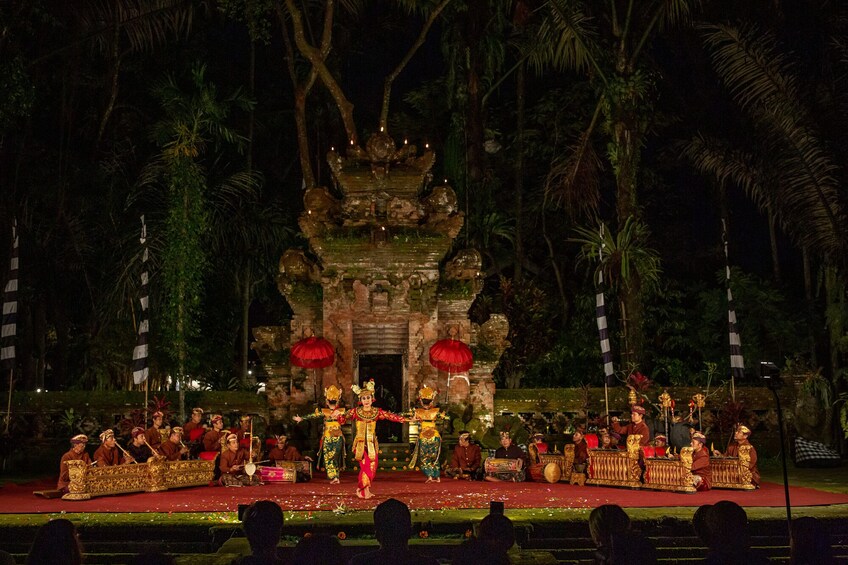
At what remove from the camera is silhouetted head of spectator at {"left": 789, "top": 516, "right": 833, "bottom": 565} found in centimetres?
448

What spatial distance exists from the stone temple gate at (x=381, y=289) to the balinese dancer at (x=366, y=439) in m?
3.84

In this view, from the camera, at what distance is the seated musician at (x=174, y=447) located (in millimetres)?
14102

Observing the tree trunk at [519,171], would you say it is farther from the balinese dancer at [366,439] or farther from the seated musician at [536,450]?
the balinese dancer at [366,439]

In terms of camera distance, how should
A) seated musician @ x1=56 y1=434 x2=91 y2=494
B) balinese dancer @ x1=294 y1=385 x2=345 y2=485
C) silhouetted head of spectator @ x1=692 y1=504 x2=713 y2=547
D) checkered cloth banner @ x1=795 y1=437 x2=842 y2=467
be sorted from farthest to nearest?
checkered cloth banner @ x1=795 y1=437 x2=842 y2=467, balinese dancer @ x1=294 y1=385 x2=345 y2=485, seated musician @ x1=56 y1=434 x2=91 y2=494, silhouetted head of spectator @ x1=692 y1=504 x2=713 y2=547

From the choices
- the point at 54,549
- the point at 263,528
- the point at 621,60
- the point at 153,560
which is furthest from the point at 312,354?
the point at 153,560

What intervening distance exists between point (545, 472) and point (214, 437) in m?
5.12

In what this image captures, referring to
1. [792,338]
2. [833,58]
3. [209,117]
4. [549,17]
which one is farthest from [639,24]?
[209,117]

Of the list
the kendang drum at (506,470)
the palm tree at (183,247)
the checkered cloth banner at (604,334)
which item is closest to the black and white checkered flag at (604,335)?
the checkered cloth banner at (604,334)

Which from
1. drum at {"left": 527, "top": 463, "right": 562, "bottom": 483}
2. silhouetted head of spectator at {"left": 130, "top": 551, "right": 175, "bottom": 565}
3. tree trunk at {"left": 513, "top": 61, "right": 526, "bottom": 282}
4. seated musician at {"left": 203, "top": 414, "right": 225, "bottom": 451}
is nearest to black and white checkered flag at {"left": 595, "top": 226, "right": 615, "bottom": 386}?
drum at {"left": 527, "top": 463, "right": 562, "bottom": 483}

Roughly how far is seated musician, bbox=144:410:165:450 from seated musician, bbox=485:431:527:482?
16.2ft

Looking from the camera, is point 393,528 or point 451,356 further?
point 451,356

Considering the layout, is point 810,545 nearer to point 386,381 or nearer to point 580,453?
point 580,453

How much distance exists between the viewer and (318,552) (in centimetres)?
418

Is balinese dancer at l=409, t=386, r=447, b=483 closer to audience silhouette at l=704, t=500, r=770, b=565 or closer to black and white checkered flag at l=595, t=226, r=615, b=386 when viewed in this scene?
black and white checkered flag at l=595, t=226, r=615, b=386
